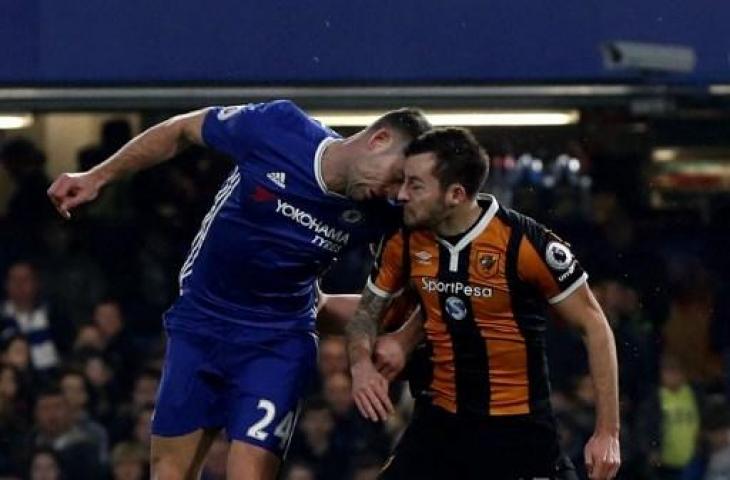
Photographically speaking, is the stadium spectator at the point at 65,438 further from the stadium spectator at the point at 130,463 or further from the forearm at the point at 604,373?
the forearm at the point at 604,373

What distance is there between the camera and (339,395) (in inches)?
383

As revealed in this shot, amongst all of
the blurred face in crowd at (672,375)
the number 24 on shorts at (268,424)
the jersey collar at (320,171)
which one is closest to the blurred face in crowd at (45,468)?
the blurred face in crowd at (672,375)

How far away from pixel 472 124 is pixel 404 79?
1.34 feet

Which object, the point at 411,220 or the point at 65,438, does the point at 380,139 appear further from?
the point at 65,438

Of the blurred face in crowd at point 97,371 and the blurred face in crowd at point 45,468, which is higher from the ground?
the blurred face in crowd at point 97,371

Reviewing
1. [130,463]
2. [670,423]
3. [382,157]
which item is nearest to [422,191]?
[382,157]

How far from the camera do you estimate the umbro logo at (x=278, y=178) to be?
652cm

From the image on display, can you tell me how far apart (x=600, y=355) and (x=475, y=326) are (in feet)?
1.33

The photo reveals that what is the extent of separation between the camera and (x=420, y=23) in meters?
10.1

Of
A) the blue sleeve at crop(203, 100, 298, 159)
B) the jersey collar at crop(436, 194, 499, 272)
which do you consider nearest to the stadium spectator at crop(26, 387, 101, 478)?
the blue sleeve at crop(203, 100, 298, 159)

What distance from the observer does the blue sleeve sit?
659 cm

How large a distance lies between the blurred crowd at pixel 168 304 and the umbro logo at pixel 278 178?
3293mm

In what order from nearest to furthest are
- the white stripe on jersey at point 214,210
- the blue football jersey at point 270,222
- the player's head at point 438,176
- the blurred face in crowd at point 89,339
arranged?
the player's head at point 438,176 → the blue football jersey at point 270,222 → the white stripe on jersey at point 214,210 → the blurred face in crowd at point 89,339

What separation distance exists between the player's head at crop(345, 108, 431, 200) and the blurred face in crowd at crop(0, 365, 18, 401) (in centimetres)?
401
